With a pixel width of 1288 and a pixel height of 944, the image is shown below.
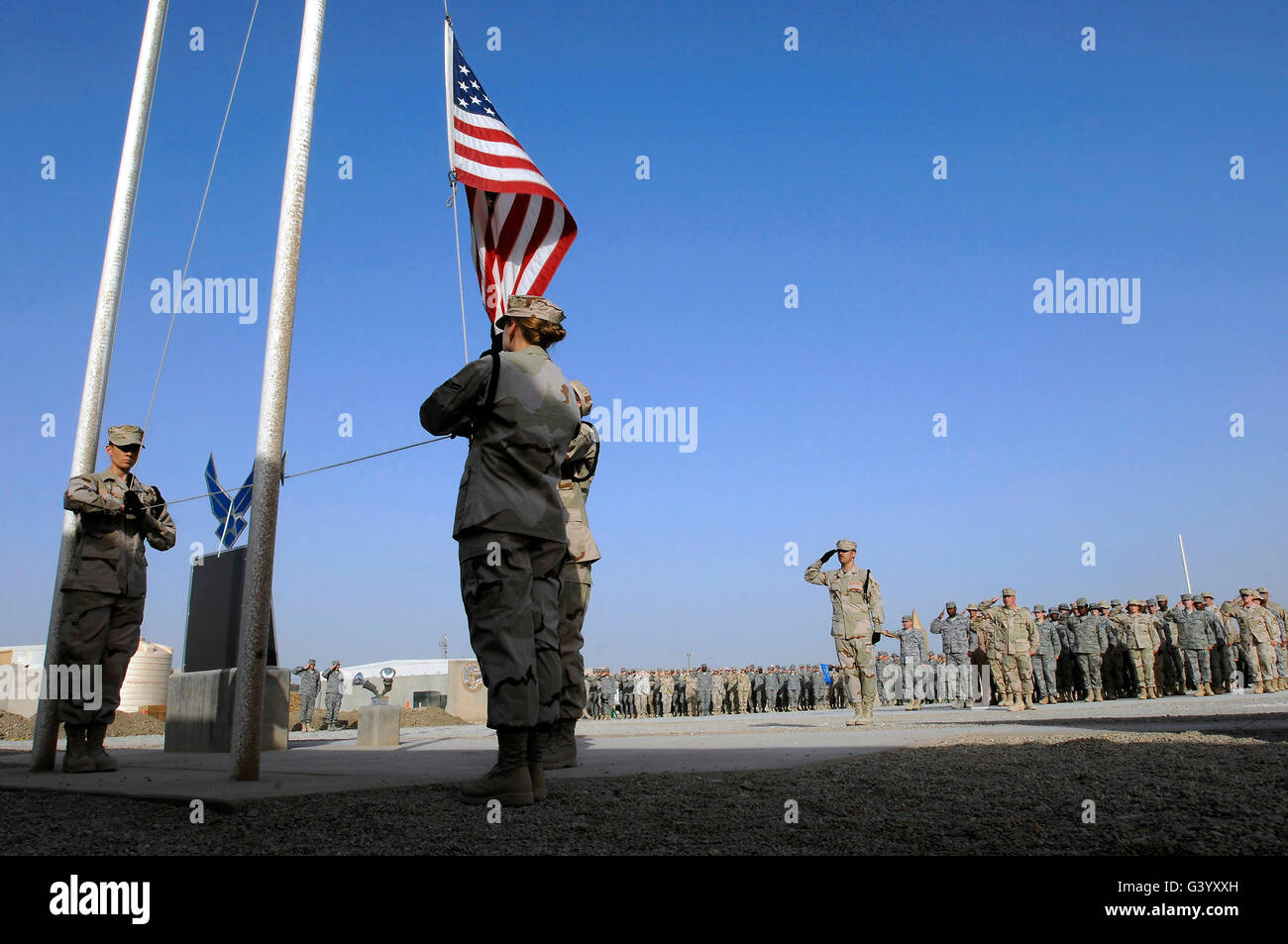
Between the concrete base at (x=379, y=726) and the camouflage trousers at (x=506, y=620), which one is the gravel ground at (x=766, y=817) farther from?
the concrete base at (x=379, y=726)

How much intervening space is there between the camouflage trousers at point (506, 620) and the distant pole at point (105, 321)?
341cm

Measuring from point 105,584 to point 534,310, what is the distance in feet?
11.0

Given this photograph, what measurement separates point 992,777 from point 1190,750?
169 centimetres

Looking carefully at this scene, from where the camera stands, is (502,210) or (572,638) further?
(502,210)

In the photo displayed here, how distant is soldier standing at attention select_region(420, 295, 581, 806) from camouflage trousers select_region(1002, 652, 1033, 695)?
45.6 feet

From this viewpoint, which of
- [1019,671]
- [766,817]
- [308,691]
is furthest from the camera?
[308,691]

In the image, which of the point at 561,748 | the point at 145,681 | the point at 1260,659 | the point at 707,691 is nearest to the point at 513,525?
the point at 561,748

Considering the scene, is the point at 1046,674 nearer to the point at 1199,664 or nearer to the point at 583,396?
the point at 1199,664

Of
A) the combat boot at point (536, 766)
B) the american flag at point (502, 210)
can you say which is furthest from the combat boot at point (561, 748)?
the american flag at point (502, 210)

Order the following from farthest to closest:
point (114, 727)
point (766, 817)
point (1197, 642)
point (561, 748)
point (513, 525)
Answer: point (1197, 642) → point (114, 727) → point (561, 748) → point (513, 525) → point (766, 817)

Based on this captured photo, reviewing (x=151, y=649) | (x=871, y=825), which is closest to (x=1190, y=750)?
(x=871, y=825)

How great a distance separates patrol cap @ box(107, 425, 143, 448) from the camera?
5.81m

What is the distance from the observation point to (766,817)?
297cm
